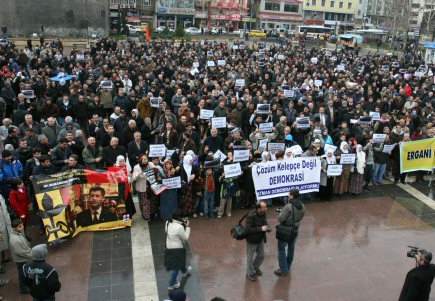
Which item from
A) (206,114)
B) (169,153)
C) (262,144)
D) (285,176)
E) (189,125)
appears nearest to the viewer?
(285,176)

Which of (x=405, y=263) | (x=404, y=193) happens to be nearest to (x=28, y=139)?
(x=405, y=263)

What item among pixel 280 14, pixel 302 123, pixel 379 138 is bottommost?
pixel 379 138

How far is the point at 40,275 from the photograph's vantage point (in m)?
6.25

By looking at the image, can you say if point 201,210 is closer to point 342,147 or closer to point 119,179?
point 119,179

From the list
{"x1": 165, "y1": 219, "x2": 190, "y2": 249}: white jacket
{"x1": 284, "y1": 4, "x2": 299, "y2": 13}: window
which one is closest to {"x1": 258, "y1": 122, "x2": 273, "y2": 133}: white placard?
{"x1": 165, "y1": 219, "x2": 190, "y2": 249}: white jacket

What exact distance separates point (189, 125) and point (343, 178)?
14.0 ft

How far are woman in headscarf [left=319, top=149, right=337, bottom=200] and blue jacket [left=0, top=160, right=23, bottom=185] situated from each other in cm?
691

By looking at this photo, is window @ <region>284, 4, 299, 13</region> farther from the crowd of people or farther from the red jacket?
the red jacket

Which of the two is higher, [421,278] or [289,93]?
[289,93]

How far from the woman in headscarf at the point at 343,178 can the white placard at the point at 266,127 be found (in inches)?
86.3

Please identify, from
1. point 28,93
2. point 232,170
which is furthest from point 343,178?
point 28,93

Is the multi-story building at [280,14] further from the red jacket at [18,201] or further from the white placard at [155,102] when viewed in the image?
the red jacket at [18,201]

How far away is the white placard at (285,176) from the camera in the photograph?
10969 mm

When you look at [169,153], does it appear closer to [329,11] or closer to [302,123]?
[302,123]
